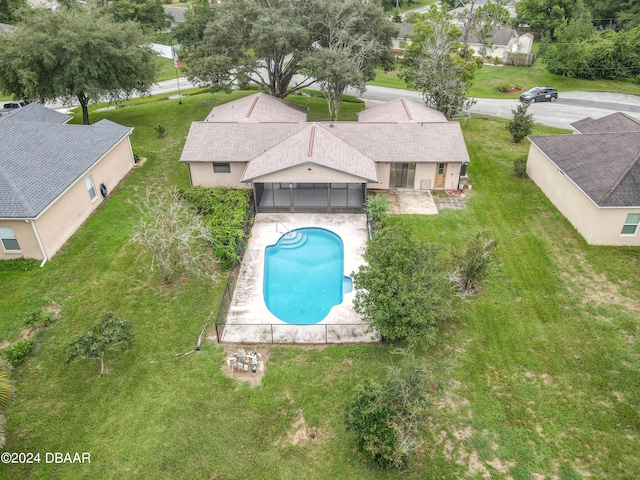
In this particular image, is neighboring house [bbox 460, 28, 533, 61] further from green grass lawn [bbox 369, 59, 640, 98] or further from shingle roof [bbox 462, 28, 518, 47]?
green grass lawn [bbox 369, 59, 640, 98]

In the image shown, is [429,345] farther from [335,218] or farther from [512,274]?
[335,218]

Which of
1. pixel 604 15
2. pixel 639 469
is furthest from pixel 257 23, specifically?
pixel 604 15

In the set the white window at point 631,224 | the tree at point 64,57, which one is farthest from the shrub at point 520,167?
the tree at point 64,57

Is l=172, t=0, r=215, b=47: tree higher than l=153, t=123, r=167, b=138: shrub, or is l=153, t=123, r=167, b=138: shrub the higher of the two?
l=172, t=0, r=215, b=47: tree

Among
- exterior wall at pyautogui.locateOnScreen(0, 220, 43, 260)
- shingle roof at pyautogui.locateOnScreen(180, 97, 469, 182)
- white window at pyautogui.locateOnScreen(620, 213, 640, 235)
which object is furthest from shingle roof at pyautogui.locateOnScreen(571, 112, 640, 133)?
exterior wall at pyautogui.locateOnScreen(0, 220, 43, 260)

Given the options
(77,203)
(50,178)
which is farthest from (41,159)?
(77,203)

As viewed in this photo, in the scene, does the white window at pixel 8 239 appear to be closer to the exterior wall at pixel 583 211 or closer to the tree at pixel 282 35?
the tree at pixel 282 35
